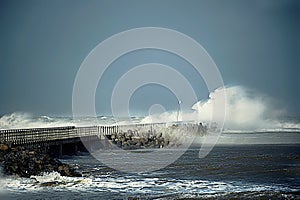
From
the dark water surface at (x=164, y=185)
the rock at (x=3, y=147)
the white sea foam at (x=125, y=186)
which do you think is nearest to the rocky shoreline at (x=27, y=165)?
the rock at (x=3, y=147)

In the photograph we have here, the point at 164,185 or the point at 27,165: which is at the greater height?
the point at 27,165

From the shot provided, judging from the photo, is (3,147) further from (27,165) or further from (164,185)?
(164,185)

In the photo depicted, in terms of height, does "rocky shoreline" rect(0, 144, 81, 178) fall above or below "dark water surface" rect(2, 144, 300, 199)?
above

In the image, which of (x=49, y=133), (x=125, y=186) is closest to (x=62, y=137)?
(x=49, y=133)

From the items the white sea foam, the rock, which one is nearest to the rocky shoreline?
the rock

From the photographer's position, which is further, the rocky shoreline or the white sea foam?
the rocky shoreline

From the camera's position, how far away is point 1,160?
3183cm

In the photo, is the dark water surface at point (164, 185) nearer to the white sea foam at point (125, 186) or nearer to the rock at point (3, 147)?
the white sea foam at point (125, 186)

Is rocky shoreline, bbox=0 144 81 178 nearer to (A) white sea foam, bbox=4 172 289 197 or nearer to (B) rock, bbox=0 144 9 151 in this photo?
(B) rock, bbox=0 144 9 151

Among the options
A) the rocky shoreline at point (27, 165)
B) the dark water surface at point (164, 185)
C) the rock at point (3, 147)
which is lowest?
the dark water surface at point (164, 185)

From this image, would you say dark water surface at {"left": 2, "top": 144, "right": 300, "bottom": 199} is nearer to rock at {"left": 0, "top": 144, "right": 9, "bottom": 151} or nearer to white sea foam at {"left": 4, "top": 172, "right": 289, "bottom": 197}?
white sea foam at {"left": 4, "top": 172, "right": 289, "bottom": 197}

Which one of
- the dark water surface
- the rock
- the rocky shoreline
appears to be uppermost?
the rock

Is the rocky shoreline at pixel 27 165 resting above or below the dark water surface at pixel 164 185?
above

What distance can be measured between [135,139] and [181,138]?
14149 millimetres
